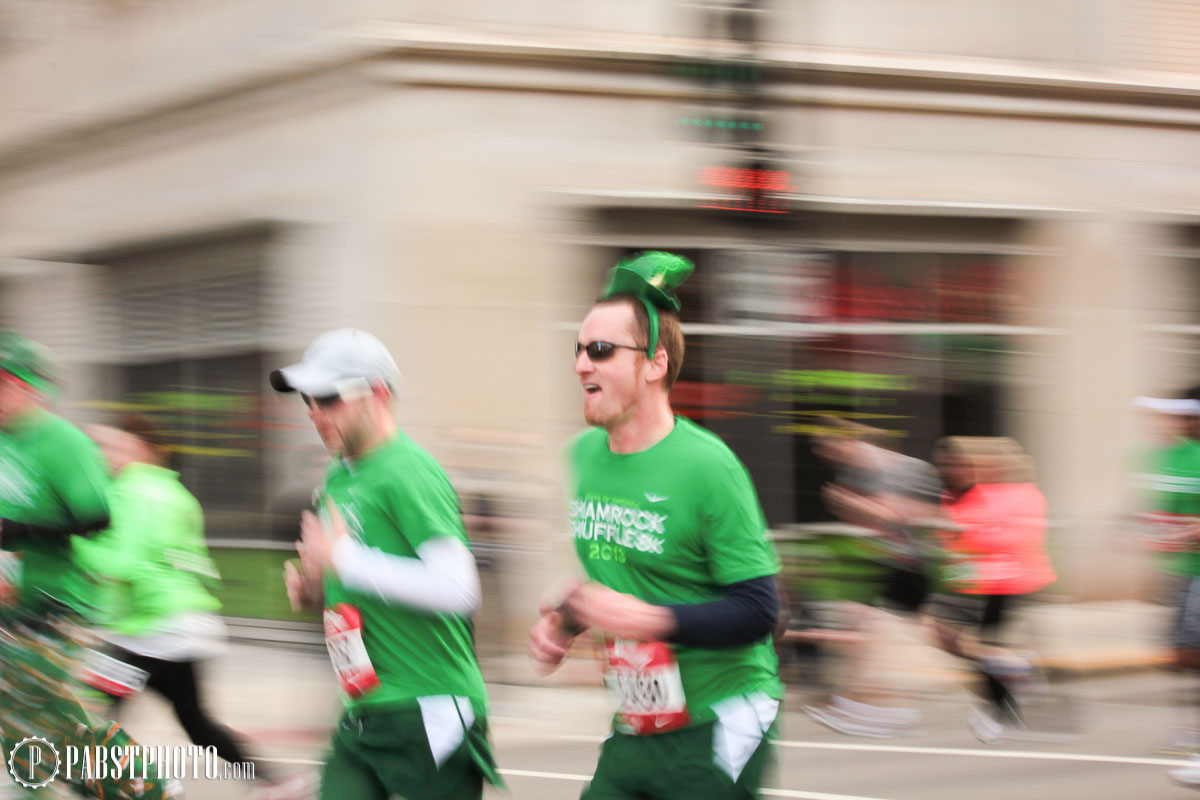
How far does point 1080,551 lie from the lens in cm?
1130

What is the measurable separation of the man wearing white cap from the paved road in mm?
2906

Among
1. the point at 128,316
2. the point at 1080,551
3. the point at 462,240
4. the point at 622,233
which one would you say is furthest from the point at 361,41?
the point at 1080,551

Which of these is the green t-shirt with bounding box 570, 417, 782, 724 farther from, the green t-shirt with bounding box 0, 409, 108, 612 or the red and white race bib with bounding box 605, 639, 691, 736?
the green t-shirt with bounding box 0, 409, 108, 612

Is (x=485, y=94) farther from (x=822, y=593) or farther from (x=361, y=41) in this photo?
(x=822, y=593)

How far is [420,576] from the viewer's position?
3338 millimetres

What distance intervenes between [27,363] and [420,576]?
193 centimetres

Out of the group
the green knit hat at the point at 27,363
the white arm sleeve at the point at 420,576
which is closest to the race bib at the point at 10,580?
the green knit hat at the point at 27,363

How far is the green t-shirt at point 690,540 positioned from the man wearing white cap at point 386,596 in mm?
450

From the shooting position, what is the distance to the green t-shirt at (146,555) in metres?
5.36

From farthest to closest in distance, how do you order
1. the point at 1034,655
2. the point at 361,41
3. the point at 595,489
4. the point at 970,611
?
the point at 361,41 < the point at 1034,655 < the point at 970,611 < the point at 595,489

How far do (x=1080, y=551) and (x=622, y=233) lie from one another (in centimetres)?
461

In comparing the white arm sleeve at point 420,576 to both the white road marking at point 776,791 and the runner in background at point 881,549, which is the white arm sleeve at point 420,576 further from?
the runner in background at point 881,549

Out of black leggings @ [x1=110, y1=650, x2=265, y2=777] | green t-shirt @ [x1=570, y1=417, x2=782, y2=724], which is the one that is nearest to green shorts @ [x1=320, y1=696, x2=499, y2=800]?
green t-shirt @ [x1=570, y1=417, x2=782, y2=724]

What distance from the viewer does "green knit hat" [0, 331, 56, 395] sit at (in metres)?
4.47
